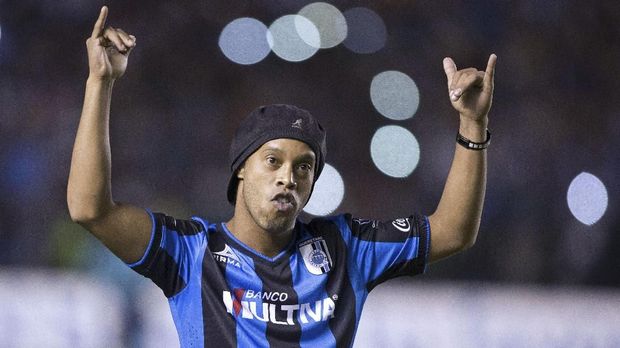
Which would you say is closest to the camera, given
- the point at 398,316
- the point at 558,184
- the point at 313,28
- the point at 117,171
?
the point at 398,316

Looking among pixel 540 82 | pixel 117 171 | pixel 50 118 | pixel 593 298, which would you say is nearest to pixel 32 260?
pixel 117 171

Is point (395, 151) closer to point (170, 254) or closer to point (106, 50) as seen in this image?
point (170, 254)

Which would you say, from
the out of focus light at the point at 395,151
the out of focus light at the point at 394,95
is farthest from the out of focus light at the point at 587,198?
the out of focus light at the point at 394,95

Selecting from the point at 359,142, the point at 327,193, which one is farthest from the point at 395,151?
the point at 327,193

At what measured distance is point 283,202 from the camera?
2.79m

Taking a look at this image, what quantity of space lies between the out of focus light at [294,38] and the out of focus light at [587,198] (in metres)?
2.49

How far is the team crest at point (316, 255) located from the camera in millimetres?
2951

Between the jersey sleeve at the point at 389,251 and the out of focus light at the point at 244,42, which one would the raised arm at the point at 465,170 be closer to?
the jersey sleeve at the point at 389,251

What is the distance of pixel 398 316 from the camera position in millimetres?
5637

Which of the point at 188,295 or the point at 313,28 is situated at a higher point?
the point at 313,28

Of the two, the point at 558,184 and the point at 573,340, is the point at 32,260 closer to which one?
the point at 573,340

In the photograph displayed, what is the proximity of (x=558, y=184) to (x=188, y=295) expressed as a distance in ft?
16.1

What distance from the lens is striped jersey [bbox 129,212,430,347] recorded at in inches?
110

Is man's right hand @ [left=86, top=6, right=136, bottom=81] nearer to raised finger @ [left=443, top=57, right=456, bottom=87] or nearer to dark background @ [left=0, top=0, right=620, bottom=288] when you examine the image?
raised finger @ [left=443, top=57, right=456, bottom=87]
